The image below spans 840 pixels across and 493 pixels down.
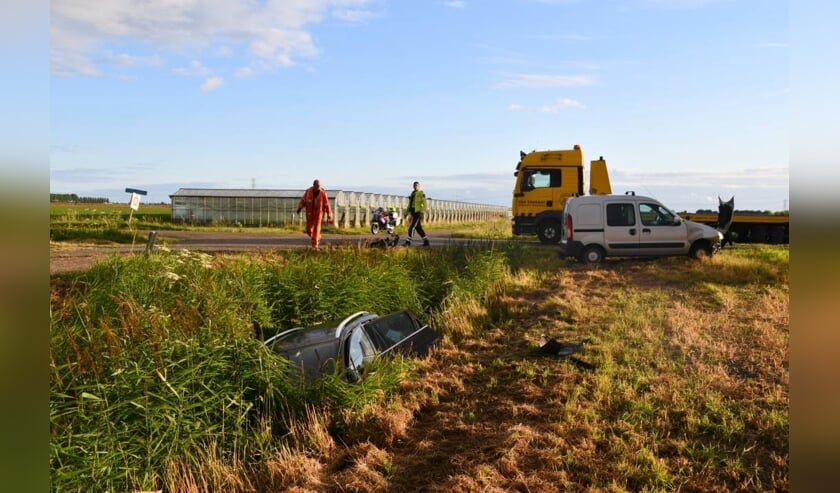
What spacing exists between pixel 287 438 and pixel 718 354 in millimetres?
4834

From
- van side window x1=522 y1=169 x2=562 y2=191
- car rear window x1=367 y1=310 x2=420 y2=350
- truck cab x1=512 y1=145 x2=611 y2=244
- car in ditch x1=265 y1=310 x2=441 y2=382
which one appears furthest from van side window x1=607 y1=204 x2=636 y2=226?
car in ditch x1=265 y1=310 x2=441 y2=382

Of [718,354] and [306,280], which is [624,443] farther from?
[306,280]

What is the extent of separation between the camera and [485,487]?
426 centimetres

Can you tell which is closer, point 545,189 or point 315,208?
point 315,208

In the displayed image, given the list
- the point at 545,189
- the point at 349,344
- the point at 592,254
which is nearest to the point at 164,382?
the point at 349,344

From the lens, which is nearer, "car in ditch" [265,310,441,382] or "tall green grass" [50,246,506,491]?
"tall green grass" [50,246,506,491]

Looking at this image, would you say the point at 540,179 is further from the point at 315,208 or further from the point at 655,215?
the point at 315,208

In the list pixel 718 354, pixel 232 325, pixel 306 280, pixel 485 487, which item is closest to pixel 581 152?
pixel 306 280

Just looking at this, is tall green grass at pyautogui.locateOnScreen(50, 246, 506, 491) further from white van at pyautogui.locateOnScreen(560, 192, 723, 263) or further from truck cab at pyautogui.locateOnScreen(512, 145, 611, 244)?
truck cab at pyautogui.locateOnScreen(512, 145, 611, 244)

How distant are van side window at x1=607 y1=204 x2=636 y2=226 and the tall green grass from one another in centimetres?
881

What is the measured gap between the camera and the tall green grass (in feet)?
15.6

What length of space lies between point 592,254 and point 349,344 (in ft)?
31.4

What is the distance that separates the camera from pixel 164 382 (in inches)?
213
